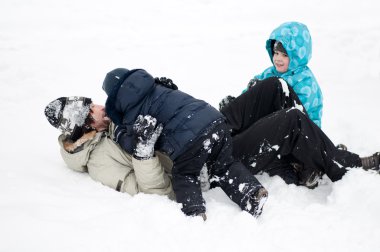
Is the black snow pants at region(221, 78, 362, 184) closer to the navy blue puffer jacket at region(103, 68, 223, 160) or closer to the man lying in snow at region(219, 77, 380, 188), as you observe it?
the man lying in snow at region(219, 77, 380, 188)

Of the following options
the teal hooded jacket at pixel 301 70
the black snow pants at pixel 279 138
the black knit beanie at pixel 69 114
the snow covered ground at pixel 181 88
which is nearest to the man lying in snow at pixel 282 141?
the black snow pants at pixel 279 138

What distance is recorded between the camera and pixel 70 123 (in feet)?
9.49

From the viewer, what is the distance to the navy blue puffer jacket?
8.71ft

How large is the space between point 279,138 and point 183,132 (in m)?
0.73

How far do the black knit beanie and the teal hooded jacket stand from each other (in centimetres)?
182

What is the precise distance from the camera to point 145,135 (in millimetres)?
2580

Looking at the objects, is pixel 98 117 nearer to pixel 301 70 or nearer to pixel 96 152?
pixel 96 152

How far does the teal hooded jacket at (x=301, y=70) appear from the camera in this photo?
3.43 m

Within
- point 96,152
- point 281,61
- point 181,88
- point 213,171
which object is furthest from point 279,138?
point 181,88

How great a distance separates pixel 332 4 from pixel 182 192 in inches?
274

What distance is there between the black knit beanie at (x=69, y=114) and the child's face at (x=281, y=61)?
1802 millimetres

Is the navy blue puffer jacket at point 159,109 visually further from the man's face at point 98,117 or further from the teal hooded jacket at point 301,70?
the teal hooded jacket at point 301,70

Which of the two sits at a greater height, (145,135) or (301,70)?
(301,70)

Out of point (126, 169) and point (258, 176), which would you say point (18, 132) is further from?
point (258, 176)
